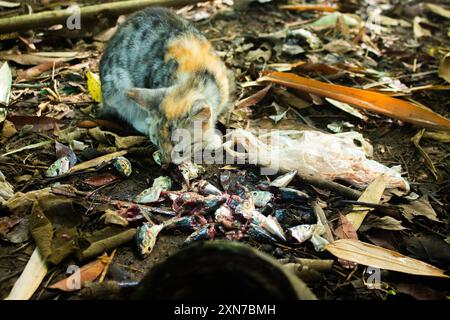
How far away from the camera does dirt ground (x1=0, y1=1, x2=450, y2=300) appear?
295cm

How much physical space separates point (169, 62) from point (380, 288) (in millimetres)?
2855

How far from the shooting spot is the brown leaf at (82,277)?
2740 mm

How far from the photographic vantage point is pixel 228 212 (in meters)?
3.40

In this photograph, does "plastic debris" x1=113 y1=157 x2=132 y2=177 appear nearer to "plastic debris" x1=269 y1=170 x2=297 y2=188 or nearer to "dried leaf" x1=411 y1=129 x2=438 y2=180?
"plastic debris" x1=269 y1=170 x2=297 y2=188

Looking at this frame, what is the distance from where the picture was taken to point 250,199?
354 cm

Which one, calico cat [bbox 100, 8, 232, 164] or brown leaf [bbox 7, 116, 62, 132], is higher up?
calico cat [bbox 100, 8, 232, 164]

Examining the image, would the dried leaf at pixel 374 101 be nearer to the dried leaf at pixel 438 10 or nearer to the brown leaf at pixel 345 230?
the brown leaf at pixel 345 230

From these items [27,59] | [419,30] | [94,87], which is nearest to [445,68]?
[419,30]

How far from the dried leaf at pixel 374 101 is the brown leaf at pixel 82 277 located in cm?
291

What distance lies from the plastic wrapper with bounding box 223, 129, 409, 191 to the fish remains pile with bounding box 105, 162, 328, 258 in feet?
0.59

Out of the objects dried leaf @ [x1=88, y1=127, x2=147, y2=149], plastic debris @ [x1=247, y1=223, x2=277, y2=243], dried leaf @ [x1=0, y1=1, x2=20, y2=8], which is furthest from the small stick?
dried leaf @ [x1=0, y1=1, x2=20, y2=8]

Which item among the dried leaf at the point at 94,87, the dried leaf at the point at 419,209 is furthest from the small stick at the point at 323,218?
the dried leaf at the point at 94,87

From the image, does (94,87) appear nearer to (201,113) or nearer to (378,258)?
(201,113)

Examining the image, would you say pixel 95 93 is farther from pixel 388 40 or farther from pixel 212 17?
pixel 388 40
